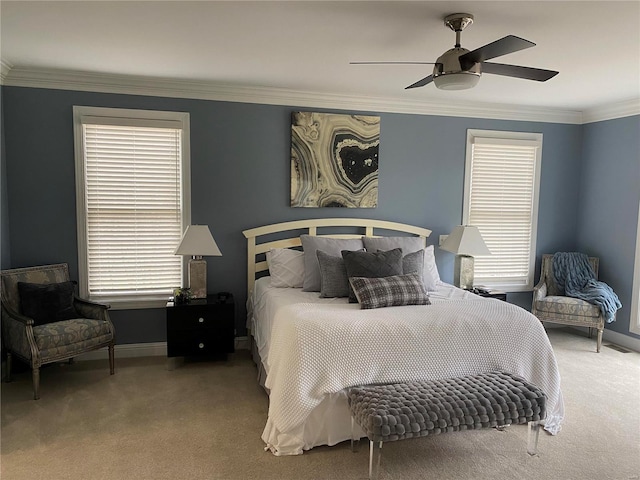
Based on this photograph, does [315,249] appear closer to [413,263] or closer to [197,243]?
[413,263]

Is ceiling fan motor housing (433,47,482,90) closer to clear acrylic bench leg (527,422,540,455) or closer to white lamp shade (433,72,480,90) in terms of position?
white lamp shade (433,72,480,90)

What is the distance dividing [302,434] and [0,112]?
354 centimetres

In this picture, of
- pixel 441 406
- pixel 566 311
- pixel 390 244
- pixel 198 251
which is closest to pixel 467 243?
pixel 390 244

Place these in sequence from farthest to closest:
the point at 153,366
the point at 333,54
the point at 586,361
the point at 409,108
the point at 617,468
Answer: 1. the point at 409,108
2. the point at 586,361
3. the point at 153,366
4. the point at 333,54
5. the point at 617,468

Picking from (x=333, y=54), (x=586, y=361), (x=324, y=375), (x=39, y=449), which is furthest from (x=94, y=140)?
(x=586, y=361)

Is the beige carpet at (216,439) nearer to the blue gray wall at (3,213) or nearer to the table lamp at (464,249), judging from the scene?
the blue gray wall at (3,213)

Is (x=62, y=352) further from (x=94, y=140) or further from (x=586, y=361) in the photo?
(x=586, y=361)

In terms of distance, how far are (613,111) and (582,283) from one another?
6.10 feet

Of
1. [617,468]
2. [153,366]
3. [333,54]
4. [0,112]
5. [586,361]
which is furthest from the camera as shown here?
[586,361]

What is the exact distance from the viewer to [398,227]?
15.9ft

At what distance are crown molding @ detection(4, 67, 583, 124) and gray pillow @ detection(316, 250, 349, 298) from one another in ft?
5.57

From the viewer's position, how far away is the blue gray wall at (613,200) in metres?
4.79

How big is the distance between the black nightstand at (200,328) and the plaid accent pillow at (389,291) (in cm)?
127

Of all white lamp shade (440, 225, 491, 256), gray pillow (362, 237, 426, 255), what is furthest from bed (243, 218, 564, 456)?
white lamp shade (440, 225, 491, 256)
